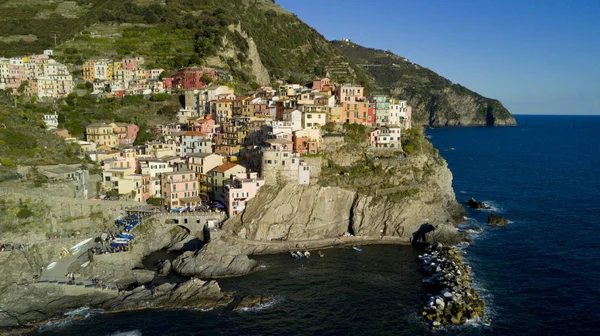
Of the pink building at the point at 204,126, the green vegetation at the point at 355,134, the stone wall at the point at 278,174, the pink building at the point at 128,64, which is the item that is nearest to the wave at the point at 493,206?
the green vegetation at the point at 355,134

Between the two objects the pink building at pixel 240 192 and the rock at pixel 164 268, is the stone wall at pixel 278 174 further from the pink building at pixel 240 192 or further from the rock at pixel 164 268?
the rock at pixel 164 268

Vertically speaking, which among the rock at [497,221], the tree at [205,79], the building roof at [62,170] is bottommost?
the rock at [497,221]

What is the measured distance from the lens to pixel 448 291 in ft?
142

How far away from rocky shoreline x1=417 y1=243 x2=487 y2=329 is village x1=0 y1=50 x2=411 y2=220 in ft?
66.4

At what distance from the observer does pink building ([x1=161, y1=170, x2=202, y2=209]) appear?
61.7 m

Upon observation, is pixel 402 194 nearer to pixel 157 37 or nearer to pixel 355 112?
pixel 355 112

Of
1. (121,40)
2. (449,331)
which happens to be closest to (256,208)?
(449,331)

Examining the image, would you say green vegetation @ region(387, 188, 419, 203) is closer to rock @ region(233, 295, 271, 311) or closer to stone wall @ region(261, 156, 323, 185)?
stone wall @ region(261, 156, 323, 185)

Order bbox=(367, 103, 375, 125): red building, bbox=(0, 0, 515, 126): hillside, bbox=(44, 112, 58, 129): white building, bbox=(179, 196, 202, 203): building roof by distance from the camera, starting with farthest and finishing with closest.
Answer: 1. bbox=(0, 0, 515, 126): hillside
2. bbox=(44, 112, 58, 129): white building
3. bbox=(367, 103, 375, 125): red building
4. bbox=(179, 196, 202, 203): building roof

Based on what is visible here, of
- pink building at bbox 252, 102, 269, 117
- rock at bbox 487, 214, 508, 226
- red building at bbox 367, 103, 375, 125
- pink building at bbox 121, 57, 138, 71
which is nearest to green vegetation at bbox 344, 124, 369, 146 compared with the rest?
red building at bbox 367, 103, 375, 125

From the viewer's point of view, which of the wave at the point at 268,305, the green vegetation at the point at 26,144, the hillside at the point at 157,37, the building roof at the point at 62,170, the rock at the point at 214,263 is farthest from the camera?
the hillside at the point at 157,37

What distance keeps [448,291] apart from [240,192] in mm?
28634

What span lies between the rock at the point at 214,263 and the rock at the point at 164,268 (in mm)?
694

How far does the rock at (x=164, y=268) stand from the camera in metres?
48.2
